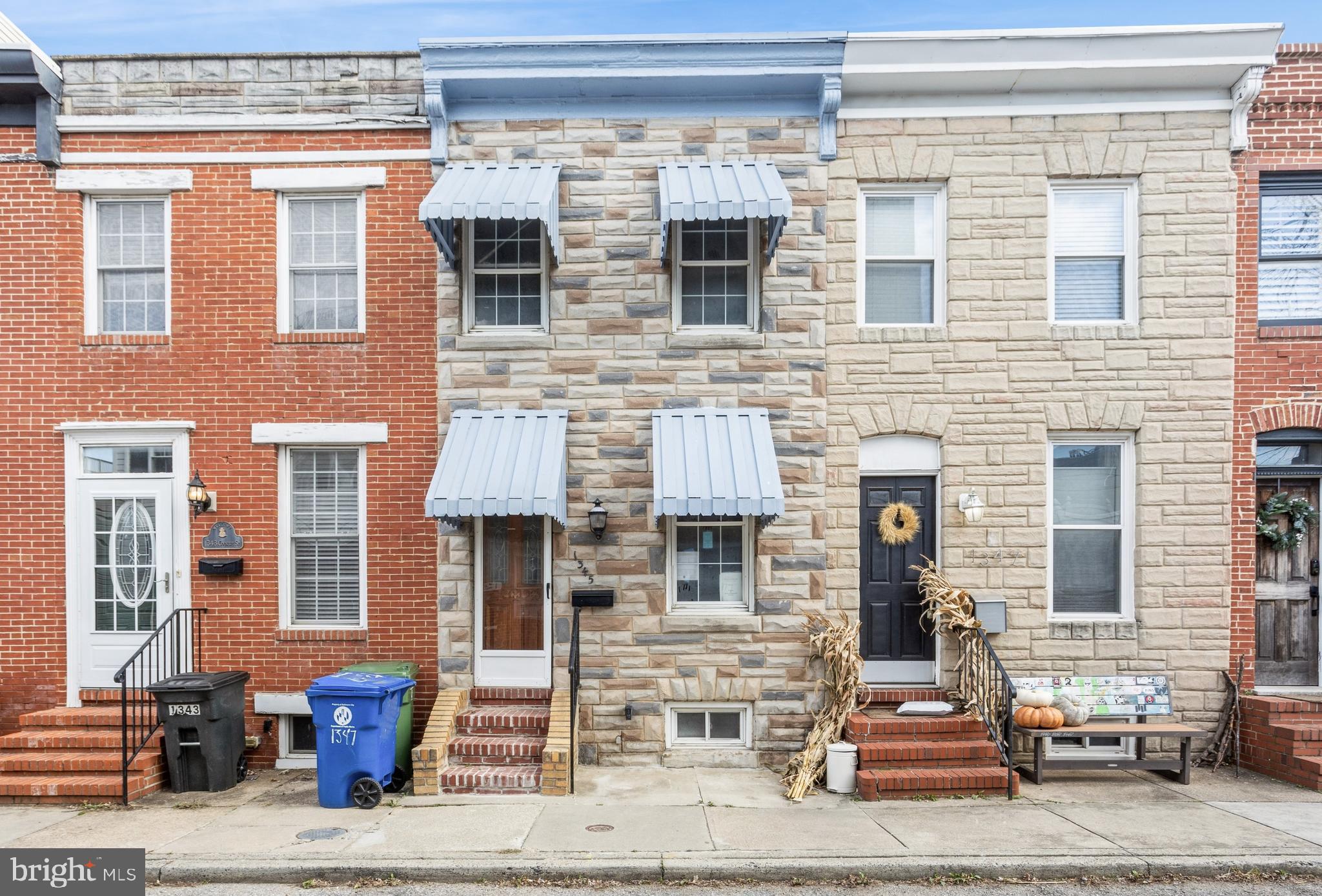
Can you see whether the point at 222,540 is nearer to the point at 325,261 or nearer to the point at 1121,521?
the point at 325,261

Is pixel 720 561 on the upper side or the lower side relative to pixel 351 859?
upper

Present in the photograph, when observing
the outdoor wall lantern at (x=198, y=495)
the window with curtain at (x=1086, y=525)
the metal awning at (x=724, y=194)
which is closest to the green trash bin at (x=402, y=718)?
the outdoor wall lantern at (x=198, y=495)

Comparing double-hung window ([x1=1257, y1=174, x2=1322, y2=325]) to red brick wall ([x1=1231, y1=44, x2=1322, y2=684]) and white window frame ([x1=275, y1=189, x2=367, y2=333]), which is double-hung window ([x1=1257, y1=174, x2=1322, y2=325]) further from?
white window frame ([x1=275, y1=189, x2=367, y2=333])

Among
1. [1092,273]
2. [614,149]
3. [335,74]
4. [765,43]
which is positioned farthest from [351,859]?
[1092,273]

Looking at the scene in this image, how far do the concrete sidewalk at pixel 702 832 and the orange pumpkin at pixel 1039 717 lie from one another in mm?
594

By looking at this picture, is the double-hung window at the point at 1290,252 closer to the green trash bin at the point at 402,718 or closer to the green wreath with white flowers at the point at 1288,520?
the green wreath with white flowers at the point at 1288,520

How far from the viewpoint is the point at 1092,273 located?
28.0 ft

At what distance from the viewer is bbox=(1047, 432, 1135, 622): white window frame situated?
8.38m

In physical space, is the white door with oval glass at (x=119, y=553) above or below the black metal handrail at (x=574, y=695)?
above

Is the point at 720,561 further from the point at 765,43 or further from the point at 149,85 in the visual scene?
the point at 149,85

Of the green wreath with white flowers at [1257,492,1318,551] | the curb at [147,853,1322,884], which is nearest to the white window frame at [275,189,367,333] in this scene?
the curb at [147,853,1322,884]

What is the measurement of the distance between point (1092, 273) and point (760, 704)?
5.85m

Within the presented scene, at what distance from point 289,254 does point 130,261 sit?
1.78 meters

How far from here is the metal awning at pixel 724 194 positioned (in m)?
7.42
